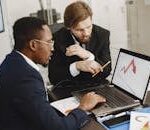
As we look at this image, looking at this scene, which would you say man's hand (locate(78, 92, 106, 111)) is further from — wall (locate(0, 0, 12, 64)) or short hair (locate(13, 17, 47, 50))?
wall (locate(0, 0, 12, 64))

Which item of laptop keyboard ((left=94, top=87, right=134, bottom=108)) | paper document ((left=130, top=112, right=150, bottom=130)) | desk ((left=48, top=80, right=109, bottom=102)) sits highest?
paper document ((left=130, top=112, right=150, bottom=130))

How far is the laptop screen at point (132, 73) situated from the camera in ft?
4.55

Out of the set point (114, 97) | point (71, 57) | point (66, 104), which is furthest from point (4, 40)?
point (114, 97)

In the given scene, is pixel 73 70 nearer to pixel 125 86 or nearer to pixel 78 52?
pixel 78 52

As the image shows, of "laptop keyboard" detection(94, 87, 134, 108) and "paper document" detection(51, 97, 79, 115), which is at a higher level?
"laptop keyboard" detection(94, 87, 134, 108)

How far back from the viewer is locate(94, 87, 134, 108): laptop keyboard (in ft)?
4.54

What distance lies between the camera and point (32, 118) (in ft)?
3.65

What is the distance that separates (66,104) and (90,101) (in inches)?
6.0

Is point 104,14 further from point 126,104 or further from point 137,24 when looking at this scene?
point 126,104

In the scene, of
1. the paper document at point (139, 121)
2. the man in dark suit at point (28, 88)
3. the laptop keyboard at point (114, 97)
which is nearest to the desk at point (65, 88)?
the laptop keyboard at point (114, 97)

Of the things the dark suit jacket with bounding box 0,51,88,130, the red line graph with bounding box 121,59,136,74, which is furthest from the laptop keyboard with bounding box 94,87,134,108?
the dark suit jacket with bounding box 0,51,88,130

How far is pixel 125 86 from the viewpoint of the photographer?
153 cm

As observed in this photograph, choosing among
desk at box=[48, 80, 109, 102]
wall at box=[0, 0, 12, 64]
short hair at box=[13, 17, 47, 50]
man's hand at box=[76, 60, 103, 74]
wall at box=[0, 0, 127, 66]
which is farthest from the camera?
wall at box=[0, 0, 127, 66]

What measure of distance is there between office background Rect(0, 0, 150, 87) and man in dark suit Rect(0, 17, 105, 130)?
5.02ft
